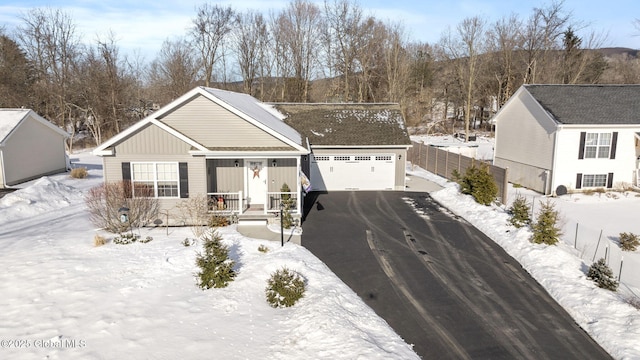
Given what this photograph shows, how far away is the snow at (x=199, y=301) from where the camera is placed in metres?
8.26

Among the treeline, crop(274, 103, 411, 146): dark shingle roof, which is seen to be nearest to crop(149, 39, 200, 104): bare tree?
the treeline

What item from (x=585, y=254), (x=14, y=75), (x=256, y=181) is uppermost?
(x=14, y=75)

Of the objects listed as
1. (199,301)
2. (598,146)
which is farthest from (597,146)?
(199,301)

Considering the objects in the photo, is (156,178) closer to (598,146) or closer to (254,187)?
(254,187)

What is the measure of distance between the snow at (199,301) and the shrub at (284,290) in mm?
186

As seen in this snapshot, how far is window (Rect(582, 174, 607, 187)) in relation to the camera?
72.8 feet

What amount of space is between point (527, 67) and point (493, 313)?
1931 inches

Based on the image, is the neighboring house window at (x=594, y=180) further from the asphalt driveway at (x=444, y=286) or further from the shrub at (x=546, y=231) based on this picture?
the shrub at (x=546, y=231)

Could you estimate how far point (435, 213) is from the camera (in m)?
18.7

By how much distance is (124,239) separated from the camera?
14.0m

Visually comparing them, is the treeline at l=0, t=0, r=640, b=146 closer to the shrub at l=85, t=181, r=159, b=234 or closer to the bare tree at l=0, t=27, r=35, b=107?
the bare tree at l=0, t=27, r=35, b=107

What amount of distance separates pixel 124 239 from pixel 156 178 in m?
2.87

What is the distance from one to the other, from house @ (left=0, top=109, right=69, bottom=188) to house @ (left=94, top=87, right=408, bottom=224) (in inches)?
441

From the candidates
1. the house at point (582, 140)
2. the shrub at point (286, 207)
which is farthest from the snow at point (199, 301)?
the house at point (582, 140)
